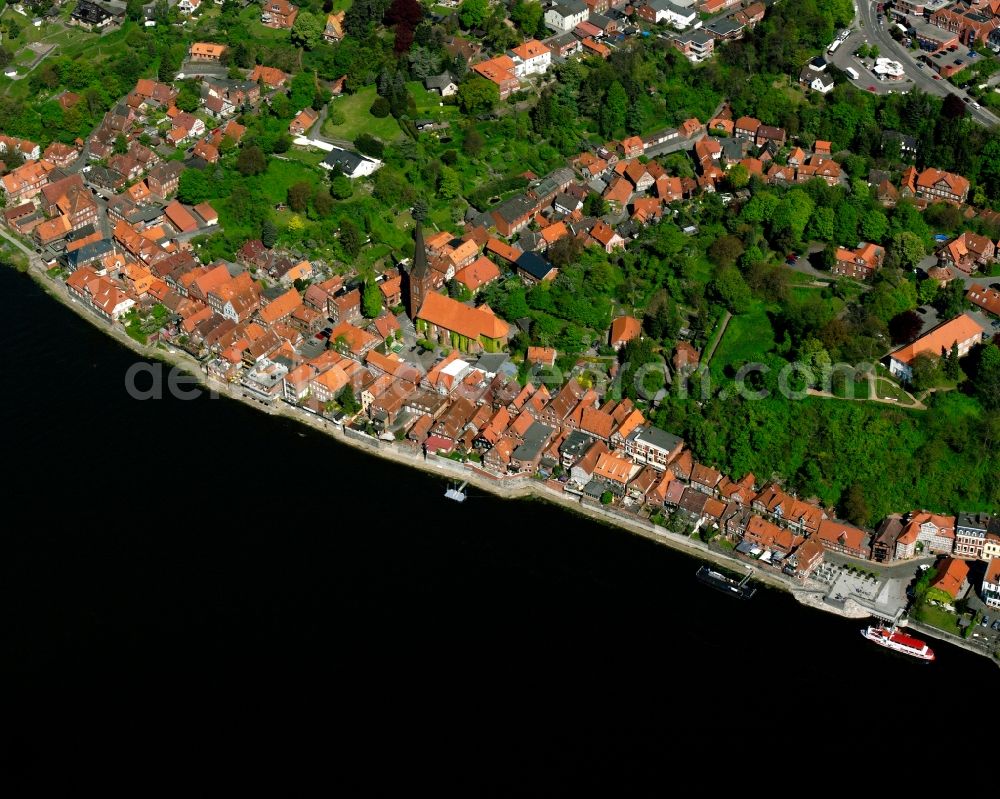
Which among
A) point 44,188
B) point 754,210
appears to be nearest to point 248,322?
point 44,188

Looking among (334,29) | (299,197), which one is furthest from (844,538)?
(334,29)

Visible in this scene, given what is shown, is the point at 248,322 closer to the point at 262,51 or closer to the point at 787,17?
the point at 262,51

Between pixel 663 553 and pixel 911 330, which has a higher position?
pixel 911 330

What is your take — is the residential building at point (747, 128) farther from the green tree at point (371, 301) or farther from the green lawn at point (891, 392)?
the green tree at point (371, 301)

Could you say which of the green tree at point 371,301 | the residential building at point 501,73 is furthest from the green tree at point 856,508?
the residential building at point 501,73

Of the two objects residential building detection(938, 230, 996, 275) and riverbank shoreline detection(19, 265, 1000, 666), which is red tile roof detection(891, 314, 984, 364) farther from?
riverbank shoreline detection(19, 265, 1000, 666)

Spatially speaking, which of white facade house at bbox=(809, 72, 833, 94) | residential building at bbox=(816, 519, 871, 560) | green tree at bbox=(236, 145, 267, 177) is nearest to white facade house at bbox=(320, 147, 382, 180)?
green tree at bbox=(236, 145, 267, 177)

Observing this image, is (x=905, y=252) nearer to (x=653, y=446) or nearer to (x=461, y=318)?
(x=653, y=446)
